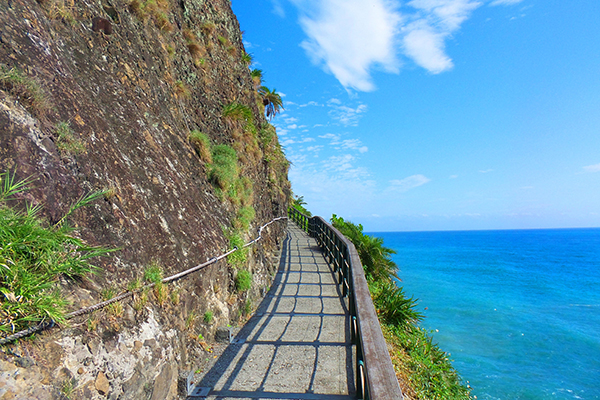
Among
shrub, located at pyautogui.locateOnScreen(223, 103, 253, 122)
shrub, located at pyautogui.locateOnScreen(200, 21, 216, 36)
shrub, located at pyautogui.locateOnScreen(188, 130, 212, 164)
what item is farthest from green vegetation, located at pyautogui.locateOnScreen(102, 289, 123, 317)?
shrub, located at pyautogui.locateOnScreen(200, 21, 216, 36)

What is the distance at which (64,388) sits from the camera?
84.4 inches

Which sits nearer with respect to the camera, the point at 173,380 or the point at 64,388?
the point at 64,388

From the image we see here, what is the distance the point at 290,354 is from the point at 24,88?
4401 millimetres

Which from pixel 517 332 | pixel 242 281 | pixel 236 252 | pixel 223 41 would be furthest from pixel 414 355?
pixel 517 332

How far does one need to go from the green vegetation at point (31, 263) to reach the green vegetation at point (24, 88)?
38.4 inches

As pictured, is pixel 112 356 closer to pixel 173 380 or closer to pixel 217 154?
pixel 173 380

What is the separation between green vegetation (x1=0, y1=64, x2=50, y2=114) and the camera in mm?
3008

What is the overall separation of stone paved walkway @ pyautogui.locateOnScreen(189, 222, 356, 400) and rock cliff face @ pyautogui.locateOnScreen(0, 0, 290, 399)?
1.34ft

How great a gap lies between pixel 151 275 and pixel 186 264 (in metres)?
0.82

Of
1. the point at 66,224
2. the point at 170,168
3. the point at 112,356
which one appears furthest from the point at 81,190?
the point at 170,168

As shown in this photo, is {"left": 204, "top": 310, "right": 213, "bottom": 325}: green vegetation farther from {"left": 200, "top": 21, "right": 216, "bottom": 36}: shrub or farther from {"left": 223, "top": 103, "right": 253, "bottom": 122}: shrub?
{"left": 200, "top": 21, "right": 216, "bottom": 36}: shrub

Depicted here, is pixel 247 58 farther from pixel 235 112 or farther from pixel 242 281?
pixel 242 281

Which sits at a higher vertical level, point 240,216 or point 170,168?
point 170,168

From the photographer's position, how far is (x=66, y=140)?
10.9ft
